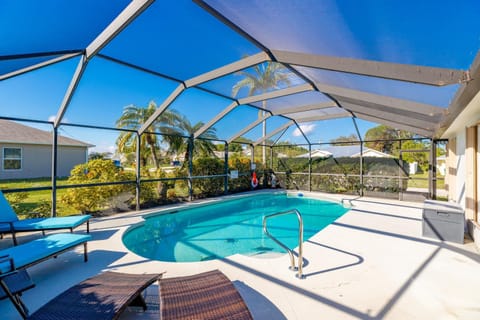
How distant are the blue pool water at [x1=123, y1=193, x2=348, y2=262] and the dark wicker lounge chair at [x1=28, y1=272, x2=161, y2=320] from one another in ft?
8.39

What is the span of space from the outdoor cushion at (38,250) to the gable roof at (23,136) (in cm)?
1031

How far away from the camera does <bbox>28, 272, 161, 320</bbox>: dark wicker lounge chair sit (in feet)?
6.51

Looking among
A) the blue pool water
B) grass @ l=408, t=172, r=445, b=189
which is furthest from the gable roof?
grass @ l=408, t=172, r=445, b=189

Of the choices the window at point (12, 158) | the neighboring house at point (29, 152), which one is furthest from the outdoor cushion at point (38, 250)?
the window at point (12, 158)

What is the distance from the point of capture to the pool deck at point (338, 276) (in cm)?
259

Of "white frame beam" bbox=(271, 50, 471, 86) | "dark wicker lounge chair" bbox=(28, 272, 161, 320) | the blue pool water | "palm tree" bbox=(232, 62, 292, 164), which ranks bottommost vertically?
the blue pool water

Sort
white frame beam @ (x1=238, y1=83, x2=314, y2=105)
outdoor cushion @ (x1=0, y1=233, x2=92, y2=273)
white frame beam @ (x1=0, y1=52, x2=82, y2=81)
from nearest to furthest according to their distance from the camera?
outdoor cushion @ (x1=0, y1=233, x2=92, y2=273)
white frame beam @ (x1=0, y1=52, x2=82, y2=81)
white frame beam @ (x1=238, y1=83, x2=314, y2=105)

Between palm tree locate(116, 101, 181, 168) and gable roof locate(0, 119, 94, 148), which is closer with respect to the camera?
palm tree locate(116, 101, 181, 168)

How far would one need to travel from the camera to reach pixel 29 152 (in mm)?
11320

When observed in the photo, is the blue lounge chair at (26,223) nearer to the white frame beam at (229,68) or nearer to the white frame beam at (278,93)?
the white frame beam at (229,68)

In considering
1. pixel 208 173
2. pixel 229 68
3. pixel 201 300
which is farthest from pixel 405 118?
pixel 208 173

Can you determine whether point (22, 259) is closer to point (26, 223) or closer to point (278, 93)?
point (26, 223)

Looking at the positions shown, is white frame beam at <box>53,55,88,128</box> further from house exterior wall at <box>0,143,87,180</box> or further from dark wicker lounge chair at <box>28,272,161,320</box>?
house exterior wall at <box>0,143,87,180</box>

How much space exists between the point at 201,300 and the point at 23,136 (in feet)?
45.3
